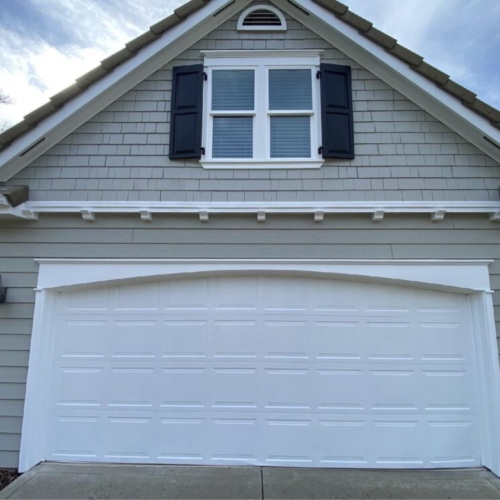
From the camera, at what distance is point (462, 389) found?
4066 mm

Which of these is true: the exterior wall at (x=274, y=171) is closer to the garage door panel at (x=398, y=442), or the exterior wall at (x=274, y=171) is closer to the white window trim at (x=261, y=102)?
the white window trim at (x=261, y=102)

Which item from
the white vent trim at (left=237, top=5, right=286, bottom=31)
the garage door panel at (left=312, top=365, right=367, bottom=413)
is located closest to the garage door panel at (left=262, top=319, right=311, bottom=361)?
the garage door panel at (left=312, top=365, right=367, bottom=413)

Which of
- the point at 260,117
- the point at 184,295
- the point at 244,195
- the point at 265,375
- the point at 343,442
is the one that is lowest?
the point at 343,442

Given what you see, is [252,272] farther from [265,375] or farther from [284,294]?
[265,375]

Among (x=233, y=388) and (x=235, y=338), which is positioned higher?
(x=235, y=338)

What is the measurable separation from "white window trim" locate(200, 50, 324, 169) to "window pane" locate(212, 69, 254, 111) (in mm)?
68

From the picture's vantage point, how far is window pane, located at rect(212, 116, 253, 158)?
14.5ft

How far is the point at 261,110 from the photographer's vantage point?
448 centimetres

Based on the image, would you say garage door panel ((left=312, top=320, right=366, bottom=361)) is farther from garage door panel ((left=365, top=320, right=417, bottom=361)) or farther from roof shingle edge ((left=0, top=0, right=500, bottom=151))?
roof shingle edge ((left=0, top=0, right=500, bottom=151))

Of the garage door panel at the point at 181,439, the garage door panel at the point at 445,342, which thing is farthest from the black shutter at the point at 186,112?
the garage door panel at the point at 445,342

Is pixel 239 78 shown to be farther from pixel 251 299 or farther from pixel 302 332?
pixel 302 332

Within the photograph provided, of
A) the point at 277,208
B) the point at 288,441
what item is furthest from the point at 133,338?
the point at 277,208

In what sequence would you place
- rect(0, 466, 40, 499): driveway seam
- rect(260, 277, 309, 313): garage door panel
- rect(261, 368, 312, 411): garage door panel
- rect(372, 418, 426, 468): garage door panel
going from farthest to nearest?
rect(260, 277, 309, 313): garage door panel < rect(261, 368, 312, 411): garage door panel < rect(372, 418, 426, 468): garage door panel < rect(0, 466, 40, 499): driveway seam

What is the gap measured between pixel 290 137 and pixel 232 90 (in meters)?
1.10
